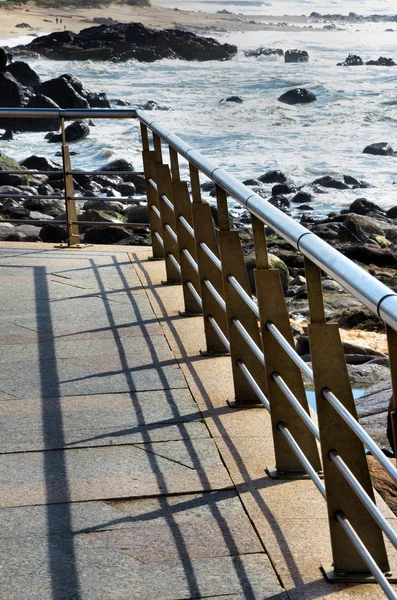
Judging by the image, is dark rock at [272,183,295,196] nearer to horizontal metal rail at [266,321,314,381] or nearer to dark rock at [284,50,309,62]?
horizontal metal rail at [266,321,314,381]

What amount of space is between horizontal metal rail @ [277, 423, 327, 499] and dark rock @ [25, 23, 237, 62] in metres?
84.6

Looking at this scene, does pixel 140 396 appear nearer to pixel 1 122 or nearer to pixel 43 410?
pixel 43 410

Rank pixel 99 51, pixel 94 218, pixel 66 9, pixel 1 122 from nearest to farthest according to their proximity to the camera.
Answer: pixel 94 218 → pixel 1 122 → pixel 99 51 → pixel 66 9

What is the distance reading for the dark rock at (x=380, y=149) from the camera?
39250 millimetres

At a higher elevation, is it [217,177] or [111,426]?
[217,177]

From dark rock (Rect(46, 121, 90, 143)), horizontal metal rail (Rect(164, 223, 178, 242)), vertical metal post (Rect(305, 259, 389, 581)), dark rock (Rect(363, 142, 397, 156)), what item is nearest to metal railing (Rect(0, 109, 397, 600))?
vertical metal post (Rect(305, 259, 389, 581))

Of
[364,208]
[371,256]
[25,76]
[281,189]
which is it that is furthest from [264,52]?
[371,256]

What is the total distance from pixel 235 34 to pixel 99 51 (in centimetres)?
2875

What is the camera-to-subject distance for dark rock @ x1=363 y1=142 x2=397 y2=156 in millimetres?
39250

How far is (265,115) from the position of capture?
178ft

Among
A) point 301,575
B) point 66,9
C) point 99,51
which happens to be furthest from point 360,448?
point 66,9

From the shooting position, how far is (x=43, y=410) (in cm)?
419

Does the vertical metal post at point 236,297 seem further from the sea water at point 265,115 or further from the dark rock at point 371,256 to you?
the sea water at point 265,115

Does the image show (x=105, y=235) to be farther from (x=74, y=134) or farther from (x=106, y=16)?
(x=106, y=16)
